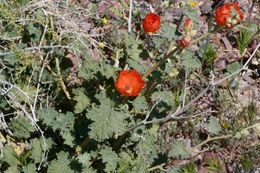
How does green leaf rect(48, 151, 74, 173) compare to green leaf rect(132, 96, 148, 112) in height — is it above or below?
below

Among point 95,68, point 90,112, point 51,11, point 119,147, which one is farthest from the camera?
point 51,11

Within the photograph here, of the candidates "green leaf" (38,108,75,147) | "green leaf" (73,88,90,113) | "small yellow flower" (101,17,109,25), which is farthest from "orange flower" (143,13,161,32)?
"small yellow flower" (101,17,109,25)

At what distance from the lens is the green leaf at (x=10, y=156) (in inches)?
95.0

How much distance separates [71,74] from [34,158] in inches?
25.2

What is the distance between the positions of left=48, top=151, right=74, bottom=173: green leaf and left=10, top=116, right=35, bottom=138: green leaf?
24 centimetres

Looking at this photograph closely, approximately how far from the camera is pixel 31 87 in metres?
2.67

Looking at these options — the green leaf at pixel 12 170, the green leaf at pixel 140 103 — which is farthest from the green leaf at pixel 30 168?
the green leaf at pixel 140 103

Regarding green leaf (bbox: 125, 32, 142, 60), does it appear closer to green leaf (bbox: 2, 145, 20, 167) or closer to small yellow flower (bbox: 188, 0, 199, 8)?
small yellow flower (bbox: 188, 0, 199, 8)

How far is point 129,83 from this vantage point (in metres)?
2.03

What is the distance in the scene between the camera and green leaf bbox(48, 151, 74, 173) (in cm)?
232

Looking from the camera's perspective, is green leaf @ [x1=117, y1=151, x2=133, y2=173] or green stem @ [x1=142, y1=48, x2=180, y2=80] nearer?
green stem @ [x1=142, y1=48, x2=180, y2=80]

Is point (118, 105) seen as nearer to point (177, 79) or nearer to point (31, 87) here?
point (31, 87)

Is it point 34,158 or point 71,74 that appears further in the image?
point 71,74

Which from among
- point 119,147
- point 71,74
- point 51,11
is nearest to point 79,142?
point 119,147
